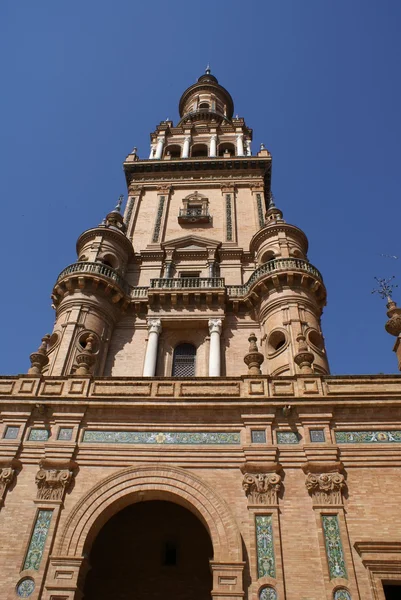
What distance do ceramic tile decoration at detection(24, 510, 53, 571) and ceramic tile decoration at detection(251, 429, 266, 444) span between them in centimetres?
513

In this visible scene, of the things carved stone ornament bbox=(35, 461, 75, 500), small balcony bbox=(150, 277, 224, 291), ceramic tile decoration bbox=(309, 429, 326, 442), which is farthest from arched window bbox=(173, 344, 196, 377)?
carved stone ornament bbox=(35, 461, 75, 500)

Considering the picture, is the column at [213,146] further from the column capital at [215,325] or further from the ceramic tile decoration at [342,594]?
the ceramic tile decoration at [342,594]

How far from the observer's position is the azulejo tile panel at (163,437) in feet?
43.7

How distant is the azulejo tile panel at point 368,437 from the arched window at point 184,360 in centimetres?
947

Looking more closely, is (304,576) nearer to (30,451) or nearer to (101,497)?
(101,497)

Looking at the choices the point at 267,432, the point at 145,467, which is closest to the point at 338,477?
the point at 267,432

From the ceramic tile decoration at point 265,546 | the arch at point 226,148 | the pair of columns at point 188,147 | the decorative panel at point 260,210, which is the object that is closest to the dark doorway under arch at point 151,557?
the ceramic tile decoration at point 265,546

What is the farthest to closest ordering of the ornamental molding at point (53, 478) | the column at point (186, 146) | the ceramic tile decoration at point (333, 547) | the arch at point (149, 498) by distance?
1. the column at point (186, 146)
2. the ornamental molding at point (53, 478)
3. the arch at point (149, 498)
4. the ceramic tile decoration at point (333, 547)

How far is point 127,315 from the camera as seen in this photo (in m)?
24.2

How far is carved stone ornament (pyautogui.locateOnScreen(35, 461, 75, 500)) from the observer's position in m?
12.6

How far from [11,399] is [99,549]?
481 centimetres

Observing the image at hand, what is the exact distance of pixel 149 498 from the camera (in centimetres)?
1283

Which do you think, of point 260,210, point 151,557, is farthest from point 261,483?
point 260,210

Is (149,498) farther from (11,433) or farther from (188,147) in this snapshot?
(188,147)
